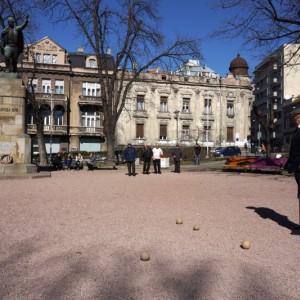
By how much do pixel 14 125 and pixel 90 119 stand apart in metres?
38.0

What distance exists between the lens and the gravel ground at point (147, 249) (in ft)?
11.4

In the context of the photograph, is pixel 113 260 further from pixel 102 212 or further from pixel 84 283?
pixel 102 212

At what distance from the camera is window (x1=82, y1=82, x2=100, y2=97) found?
5262cm

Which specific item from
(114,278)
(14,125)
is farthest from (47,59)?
(114,278)

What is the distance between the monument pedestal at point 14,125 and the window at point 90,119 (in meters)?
37.3

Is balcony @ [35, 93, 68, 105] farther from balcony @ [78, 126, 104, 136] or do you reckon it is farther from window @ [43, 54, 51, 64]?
window @ [43, 54, 51, 64]

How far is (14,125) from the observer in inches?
604

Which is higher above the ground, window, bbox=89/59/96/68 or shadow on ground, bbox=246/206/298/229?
window, bbox=89/59/96/68

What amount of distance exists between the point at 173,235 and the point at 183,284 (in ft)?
6.52

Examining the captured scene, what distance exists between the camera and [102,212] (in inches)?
295

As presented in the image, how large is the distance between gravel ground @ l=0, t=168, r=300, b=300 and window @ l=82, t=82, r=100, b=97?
4538 centimetres

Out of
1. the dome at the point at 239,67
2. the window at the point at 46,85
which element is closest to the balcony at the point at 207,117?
the dome at the point at 239,67

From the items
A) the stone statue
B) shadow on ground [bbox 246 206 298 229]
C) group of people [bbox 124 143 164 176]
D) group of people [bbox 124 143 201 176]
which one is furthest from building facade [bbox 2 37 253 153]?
shadow on ground [bbox 246 206 298 229]

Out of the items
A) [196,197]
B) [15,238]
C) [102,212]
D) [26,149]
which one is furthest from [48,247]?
[26,149]
